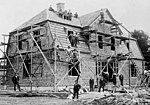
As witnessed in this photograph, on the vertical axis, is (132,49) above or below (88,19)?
below

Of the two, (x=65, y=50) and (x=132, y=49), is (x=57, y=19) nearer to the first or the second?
(x=65, y=50)

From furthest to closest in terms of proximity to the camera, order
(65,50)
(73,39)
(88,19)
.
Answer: (88,19) → (73,39) → (65,50)

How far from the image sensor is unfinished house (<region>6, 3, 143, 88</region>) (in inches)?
1095

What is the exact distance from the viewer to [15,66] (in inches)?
1251

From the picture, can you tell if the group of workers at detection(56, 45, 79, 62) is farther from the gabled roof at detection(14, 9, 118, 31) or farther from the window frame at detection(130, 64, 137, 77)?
the window frame at detection(130, 64, 137, 77)

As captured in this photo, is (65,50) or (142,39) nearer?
(65,50)

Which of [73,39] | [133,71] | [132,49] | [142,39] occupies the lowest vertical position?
[133,71]

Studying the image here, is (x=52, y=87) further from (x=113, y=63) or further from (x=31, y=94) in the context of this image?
(x=113, y=63)

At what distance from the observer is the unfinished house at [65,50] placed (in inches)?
1095

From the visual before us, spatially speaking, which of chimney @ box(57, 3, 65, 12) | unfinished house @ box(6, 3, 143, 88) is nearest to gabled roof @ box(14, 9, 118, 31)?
unfinished house @ box(6, 3, 143, 88)

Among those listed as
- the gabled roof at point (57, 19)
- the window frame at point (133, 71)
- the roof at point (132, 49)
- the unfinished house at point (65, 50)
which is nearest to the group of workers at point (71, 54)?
the unfinished house at point (65, 50)

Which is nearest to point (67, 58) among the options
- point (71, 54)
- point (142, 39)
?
point (71, 54)

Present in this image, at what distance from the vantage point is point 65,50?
2742 centimetres

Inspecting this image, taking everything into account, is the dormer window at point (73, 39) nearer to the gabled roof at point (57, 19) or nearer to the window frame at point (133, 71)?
the gabled roof at point (57, 19)
